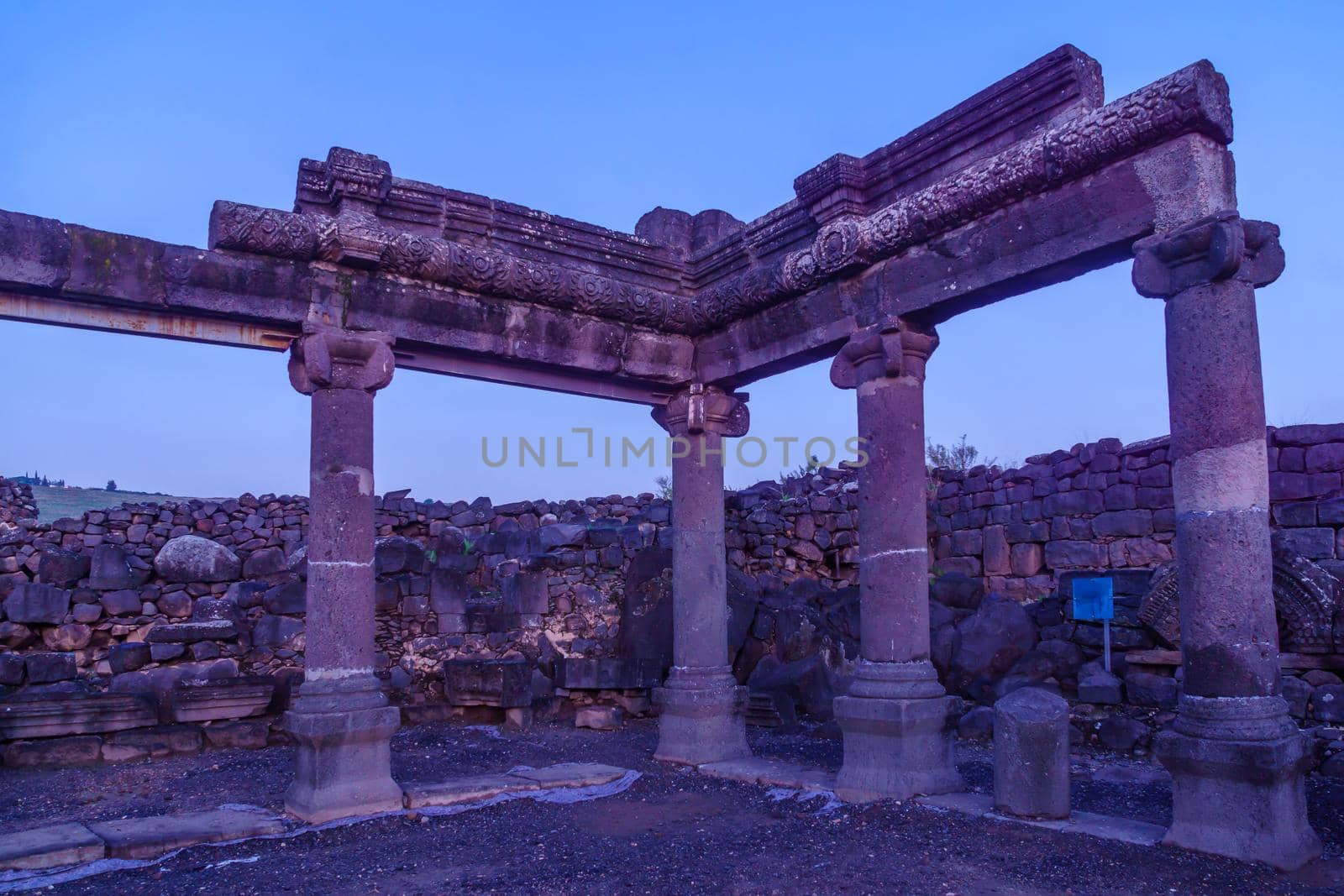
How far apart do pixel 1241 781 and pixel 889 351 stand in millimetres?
3274

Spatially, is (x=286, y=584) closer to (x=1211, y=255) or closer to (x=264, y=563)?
(x=264, y=563)

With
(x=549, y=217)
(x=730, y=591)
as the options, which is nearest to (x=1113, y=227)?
(x=549, y=217)

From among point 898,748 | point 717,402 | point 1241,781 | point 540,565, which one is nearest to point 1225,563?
point 1241,781

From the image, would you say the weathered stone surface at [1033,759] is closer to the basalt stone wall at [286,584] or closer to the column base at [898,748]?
the column base at [898,748]

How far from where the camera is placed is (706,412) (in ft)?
27.5

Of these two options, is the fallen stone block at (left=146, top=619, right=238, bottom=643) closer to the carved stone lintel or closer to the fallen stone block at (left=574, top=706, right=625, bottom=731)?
the fallen stone block at (left=574, top=706, right=625, bottom=731)

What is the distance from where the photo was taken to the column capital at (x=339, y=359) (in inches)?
252

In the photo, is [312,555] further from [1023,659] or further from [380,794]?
[1023,659]

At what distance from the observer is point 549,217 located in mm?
7609

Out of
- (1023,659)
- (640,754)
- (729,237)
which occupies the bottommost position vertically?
(640,754)

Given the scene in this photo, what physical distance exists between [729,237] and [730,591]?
5.03 m

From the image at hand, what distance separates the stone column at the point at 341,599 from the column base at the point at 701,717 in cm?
245

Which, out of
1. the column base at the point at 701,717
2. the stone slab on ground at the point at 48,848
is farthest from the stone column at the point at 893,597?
the stone slab on ground at the point at 48,848

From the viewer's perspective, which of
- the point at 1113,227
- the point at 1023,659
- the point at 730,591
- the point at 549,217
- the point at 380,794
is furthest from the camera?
the point at 730,591
